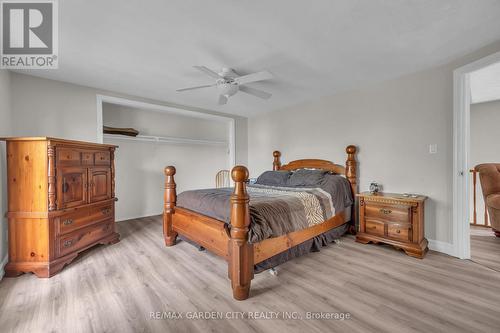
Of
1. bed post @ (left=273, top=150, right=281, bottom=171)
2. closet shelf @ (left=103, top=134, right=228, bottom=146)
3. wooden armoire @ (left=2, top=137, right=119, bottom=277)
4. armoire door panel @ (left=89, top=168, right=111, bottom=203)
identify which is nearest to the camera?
wooden armoire @ (left=2, top=137, right=119, bottom=277)

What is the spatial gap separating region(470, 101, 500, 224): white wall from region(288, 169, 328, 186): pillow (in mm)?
2797

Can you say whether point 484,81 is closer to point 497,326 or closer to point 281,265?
point 497,326

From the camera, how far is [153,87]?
322 cm

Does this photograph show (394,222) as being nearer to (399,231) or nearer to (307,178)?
(399,231)

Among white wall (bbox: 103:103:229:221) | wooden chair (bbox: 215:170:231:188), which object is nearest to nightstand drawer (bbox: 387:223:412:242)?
wooden chair (bbox: 215:170:231:188)

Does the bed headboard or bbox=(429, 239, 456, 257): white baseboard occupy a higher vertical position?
the bed headboard

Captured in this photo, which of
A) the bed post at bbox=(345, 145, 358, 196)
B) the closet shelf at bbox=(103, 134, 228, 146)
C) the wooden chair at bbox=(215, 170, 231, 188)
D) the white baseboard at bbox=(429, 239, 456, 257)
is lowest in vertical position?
the white baseboard at bbox=(429, 239, 456, 257)

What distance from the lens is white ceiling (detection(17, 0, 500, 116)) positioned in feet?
5.29

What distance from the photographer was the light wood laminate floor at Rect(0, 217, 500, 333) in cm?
145

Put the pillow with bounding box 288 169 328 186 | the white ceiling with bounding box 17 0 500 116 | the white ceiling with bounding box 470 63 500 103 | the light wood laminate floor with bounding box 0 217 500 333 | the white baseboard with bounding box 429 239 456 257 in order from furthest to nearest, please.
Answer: the pillow with bounding box 288 169 328 186
the white ceiling with bounding box 470 63 500 103
the white baseboard with bounding box 429 239 456 257
the white ceiling with bounding box 17 0 500 116
the light wood laminate floor with bounding box 0 217 500 333

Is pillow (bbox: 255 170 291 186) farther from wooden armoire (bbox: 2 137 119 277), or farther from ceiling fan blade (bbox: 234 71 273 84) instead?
wooden armoire (bbox: 2 137 119 277)

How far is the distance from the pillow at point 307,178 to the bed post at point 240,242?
5.69 ft

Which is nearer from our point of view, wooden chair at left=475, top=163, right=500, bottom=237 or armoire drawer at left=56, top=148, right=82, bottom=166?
armoire drawer at left=56, top=148, right=82, bottom=166

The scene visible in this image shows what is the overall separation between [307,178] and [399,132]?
1.41 metres
